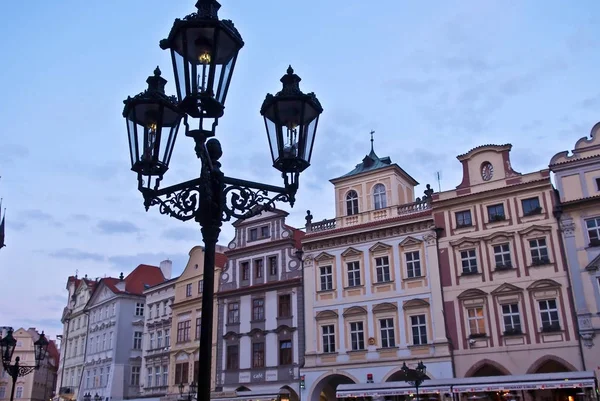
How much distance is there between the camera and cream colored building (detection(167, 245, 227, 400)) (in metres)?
39.0

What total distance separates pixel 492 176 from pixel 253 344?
16710mm

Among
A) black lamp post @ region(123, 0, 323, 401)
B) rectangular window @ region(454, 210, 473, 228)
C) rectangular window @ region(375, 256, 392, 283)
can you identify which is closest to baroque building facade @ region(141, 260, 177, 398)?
rectangular window @ region(375, 256, 392, 283)

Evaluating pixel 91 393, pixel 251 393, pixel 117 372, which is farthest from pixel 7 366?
pixel 91 393

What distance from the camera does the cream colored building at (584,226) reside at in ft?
85.1

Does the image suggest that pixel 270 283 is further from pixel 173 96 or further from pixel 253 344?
pixel 173 96

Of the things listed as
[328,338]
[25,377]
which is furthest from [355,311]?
[25,377]

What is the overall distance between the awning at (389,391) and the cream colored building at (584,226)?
21.1 ft

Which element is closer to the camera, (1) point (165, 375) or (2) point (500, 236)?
(2) point (500, 236)

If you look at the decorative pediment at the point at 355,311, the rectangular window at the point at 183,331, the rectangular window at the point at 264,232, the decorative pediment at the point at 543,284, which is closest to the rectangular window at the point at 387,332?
the decorative pediment at the point at 355,311

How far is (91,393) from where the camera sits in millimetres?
50094

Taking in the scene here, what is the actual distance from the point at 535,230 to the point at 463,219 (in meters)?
3.61

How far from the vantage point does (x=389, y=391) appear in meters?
27.8

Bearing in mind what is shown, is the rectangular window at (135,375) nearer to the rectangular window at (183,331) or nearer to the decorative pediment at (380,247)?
the rectangular window at (183,331)

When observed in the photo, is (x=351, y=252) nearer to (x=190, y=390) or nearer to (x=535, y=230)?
(x=535, y=230)
